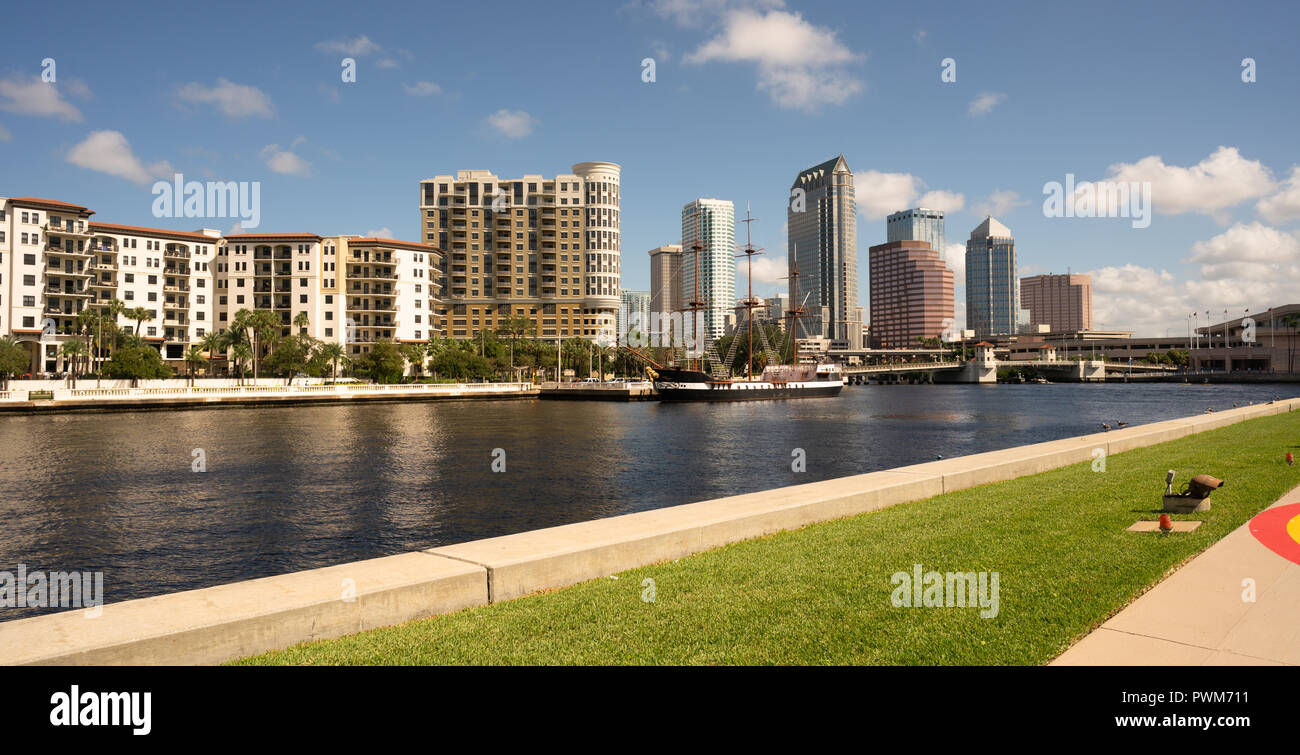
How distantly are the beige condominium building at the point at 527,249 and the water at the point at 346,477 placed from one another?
374ft

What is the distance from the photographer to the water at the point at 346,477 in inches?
770

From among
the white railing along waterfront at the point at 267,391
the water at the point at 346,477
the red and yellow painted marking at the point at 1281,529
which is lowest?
the water at the point at 346,477

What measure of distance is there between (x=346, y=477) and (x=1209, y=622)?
3270 centimetres

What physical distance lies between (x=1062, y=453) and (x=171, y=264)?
15213cm

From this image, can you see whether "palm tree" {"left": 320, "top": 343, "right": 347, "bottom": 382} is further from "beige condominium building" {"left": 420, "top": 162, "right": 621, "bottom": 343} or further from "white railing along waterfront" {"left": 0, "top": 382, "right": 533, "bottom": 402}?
"beige condominium building" {"left": 420, "top": 162, "right": 621, "bottom": 343}

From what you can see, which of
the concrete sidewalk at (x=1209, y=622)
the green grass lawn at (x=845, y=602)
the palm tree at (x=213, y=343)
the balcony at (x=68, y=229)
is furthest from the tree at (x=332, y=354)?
the concrete sidewalk at (x=1209, y=622)

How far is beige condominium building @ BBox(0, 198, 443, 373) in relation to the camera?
360 feet

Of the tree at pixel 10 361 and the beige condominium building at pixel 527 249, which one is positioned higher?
the beige condominium building at pixel 527 249

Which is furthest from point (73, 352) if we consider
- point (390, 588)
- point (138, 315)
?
point (390, 588)

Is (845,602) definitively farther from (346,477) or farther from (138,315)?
(138,315)

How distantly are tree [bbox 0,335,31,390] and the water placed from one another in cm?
2578

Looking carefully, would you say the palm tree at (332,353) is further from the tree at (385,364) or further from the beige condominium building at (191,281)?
the beige condominium building at (191,281)

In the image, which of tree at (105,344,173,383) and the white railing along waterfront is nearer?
the white railing along waterfront

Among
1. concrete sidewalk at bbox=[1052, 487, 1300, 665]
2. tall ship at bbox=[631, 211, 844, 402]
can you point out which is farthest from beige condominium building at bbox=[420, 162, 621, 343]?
concrete sidewalk at bbox=[1052, 487, 1300, 665]
